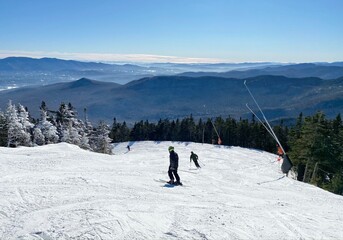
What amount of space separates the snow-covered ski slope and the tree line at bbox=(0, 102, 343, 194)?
18.4 metres

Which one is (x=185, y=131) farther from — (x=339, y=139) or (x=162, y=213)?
(x=162, y=213)

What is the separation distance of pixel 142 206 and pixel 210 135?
85829mm

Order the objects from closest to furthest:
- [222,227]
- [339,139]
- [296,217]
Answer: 1. [222,227]
2. [296,217]
3. [339,139]

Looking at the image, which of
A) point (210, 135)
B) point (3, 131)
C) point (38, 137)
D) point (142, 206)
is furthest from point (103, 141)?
point (142, 206)

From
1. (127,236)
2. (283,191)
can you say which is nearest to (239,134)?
(283,191)

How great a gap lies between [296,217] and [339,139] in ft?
92.6

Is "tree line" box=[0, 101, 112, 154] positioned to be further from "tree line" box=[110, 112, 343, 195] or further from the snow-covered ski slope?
the snow-covered ski slope

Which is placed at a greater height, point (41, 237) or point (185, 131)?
point (41, 237)

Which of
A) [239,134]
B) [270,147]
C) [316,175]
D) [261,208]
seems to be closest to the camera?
[261,208]

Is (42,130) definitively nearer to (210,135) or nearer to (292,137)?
(292,137)

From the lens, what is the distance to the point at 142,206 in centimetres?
1300

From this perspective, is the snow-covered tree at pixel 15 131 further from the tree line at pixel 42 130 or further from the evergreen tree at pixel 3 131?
the evergreen tree at pixel 3 131

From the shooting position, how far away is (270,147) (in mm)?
80688

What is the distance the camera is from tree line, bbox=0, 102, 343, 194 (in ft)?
124
